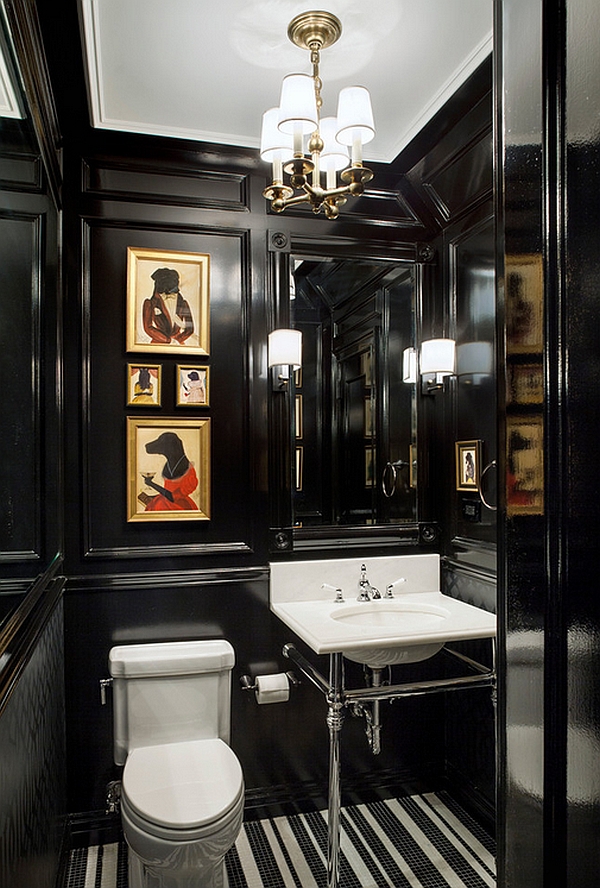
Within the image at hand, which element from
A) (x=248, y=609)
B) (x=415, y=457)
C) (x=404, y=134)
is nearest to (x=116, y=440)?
(x=248, y=609)

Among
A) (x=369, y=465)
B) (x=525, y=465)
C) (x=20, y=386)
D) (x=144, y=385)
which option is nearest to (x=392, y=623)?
(x=369, y=465)

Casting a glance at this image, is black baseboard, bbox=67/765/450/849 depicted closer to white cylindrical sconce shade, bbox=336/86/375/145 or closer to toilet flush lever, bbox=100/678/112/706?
toilet flush lever, bbox=100/678/112/706

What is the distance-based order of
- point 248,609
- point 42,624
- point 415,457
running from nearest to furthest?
point 42,624, point 248,609, point 415,457

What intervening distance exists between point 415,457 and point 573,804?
2.37 metres

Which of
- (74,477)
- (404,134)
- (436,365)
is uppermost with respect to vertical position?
(404,134)

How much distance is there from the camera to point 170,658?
94.0 inches

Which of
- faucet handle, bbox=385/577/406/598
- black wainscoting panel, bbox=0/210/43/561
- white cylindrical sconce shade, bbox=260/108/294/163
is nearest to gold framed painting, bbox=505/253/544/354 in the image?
black wainscoting panel, bbox=0/210/43/561

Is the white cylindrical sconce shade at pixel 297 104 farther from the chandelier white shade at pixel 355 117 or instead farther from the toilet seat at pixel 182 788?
the toilet seat at pixel 182 788

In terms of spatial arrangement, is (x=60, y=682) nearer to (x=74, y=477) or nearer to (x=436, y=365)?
(x=74, y=477)

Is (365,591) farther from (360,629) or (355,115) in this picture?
(355,115)

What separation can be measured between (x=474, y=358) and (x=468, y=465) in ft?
1.39

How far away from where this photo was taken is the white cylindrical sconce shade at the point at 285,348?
8.54 ft

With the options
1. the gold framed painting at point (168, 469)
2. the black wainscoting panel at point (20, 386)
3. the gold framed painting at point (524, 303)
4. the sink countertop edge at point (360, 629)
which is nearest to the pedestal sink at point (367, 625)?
the sink countertop edge at point (360, 629)

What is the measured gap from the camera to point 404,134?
99.3 inches
